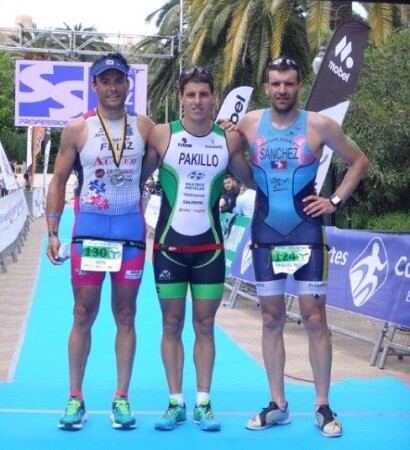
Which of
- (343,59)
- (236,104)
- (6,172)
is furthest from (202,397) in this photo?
(6,172)

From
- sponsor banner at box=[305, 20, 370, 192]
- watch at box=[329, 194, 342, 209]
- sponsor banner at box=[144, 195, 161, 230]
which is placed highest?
sponsor banner at box=[305, 20, 370, 192]

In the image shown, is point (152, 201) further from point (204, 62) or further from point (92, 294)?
point (92, 294)

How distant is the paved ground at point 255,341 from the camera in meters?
7.73

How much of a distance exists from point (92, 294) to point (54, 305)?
20.4ft

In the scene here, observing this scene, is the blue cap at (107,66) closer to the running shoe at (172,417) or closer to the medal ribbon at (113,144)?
the medal ribbon at (113,144)

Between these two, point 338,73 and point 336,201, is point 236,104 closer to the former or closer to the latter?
point 338,73

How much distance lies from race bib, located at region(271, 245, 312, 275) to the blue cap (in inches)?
55.4

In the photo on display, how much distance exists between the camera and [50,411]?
221 inches

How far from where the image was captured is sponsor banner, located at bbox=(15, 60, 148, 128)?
74.4ft

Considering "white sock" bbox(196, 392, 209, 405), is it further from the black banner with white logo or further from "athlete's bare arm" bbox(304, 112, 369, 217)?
the black banner with white logo

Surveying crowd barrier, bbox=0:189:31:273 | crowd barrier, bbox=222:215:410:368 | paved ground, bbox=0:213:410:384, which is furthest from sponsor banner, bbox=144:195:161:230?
crowd barrier, bbox=222:215:410:368

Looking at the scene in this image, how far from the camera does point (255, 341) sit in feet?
30.2

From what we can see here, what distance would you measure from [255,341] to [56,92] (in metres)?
15.0

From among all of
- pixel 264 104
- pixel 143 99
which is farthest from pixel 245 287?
pixel 264 104
